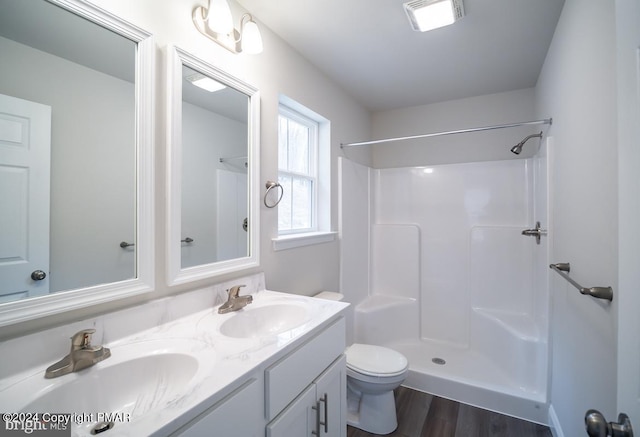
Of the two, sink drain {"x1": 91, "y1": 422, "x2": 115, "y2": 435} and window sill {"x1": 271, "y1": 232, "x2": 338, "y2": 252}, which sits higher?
window sill {"x1": 271, "y1": 232, "x2": 338, "y2": 252}

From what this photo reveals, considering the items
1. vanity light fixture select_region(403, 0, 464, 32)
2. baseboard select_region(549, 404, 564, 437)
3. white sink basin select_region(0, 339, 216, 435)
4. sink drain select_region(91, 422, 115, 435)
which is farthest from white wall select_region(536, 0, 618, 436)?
sink drain select_region(91, 422, 115, 435)

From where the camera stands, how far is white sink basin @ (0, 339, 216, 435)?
28.4 inches

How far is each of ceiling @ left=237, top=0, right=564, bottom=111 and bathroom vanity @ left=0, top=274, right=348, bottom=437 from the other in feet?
5.19

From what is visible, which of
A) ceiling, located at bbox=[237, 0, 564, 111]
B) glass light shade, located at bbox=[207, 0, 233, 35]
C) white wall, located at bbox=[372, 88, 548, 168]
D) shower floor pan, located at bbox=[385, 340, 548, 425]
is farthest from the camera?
white wall, located at bbox=[372, 88, 548, 168]

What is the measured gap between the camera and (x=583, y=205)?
1.24 m

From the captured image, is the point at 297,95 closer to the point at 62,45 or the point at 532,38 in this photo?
the point at 62,45

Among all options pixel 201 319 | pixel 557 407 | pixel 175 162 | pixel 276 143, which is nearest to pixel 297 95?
pixel 276 143

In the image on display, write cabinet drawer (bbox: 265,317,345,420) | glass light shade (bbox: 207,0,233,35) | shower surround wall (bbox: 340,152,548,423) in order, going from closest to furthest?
cabinet drawer (bbox: 265,317,345,420)
glass light shade (bbox: 207,0,233,35)
shower surround wall (bbox: 340,152,548,423)

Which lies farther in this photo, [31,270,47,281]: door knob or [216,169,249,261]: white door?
[216,169,249,261]: white door

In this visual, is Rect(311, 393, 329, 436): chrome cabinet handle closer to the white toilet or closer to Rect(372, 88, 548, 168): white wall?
the white toilet

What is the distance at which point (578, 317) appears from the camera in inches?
51.7

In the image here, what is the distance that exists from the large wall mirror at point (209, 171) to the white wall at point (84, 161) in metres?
0.16

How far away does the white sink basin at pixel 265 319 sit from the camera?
1.29 meters

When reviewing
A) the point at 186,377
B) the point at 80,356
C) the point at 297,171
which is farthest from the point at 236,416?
the point at 297,171
